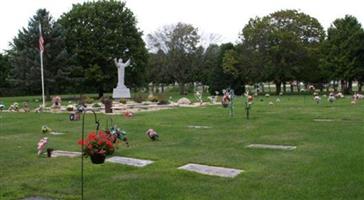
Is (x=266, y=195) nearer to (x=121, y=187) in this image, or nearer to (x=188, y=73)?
(x=121, y=187)

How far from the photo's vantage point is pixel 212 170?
7.82m

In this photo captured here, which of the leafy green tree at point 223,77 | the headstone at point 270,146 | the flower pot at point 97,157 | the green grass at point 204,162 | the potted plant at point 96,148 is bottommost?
the green grass at point 204,162

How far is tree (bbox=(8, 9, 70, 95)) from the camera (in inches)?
1572

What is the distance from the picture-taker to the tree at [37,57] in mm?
39938

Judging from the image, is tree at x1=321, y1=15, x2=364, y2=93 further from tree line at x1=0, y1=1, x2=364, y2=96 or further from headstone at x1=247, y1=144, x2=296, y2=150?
headstone at x1=247, y1=144, x2=296, y2=150

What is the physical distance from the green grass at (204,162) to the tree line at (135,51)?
94.1 feet

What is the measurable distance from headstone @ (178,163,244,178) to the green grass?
19 cm

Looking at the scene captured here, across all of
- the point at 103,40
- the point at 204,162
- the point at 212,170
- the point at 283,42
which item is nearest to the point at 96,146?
the point at 212,170

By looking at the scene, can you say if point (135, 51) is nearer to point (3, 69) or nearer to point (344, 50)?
point (3, 69)

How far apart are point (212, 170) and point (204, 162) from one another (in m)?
0.79

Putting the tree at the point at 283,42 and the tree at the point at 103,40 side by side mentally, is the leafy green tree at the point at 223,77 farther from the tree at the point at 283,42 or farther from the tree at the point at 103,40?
the tree at the point at 103,40

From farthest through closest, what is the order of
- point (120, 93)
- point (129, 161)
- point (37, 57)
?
point (37, 57), point (120, 93), point (129, 161)

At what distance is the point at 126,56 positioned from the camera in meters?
46.6

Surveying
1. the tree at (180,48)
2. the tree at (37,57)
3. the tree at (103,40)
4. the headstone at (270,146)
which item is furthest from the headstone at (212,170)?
the tree at (180,48)
